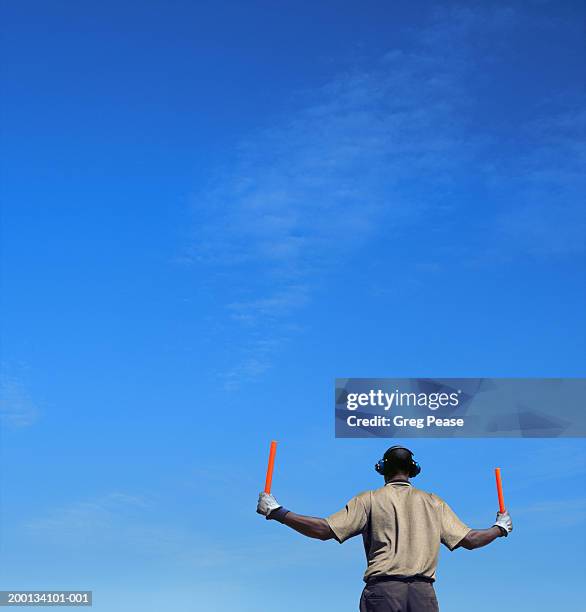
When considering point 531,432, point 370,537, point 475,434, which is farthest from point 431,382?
point 370,537

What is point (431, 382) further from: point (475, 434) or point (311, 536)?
point (311, 536)

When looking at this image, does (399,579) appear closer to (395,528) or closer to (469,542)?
(395,528)

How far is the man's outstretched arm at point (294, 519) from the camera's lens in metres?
13.1

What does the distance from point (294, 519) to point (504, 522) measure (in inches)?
136

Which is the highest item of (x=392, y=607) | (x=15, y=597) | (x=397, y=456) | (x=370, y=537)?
(x=15, y=597)

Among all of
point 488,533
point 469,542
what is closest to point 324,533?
point 469,542

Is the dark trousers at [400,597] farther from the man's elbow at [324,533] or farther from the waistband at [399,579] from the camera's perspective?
the man's elbow at [324,533]

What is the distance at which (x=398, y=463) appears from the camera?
44.1ft

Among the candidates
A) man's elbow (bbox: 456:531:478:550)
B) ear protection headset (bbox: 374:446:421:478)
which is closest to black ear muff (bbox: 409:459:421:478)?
ear protection headset (bbox: 374:446:421:478)

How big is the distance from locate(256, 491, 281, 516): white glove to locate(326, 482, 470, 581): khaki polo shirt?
2.56ft

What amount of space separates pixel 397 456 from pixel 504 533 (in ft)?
7.93

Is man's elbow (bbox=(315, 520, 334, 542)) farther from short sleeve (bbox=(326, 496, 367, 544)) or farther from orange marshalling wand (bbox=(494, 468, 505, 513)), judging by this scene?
orange marshalling wand (bbox=(494, 468, 505, 513))

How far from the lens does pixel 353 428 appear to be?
36.0m

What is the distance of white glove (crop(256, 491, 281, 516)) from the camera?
13.3 metres
